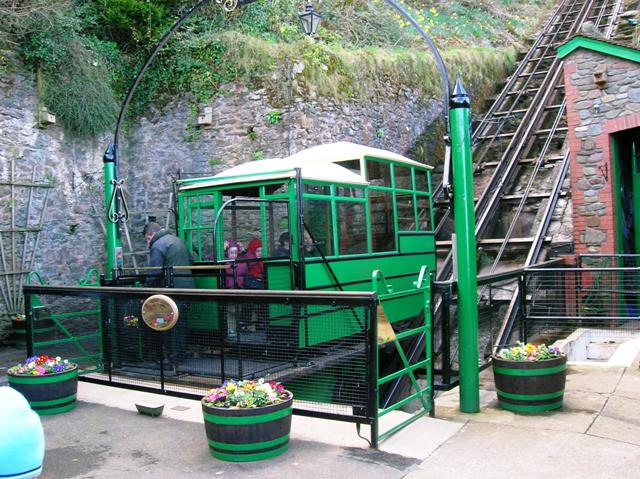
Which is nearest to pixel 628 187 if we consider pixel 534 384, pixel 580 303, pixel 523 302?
pixel 580 303

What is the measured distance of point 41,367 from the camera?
6039mm

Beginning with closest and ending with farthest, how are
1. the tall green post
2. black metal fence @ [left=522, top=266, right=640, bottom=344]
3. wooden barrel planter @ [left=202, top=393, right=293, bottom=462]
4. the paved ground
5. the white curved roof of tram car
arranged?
the paved ground < wooden barrel planter @ [left=202, top=393, right=293, bottom=462] < the white curved roof of tram car < black metal fence @ [left=522, top=266, right=640, bottom=344] < the tall green post

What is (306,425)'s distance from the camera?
18.1ft

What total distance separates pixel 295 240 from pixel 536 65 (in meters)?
14.8

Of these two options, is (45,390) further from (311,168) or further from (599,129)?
(599,129)

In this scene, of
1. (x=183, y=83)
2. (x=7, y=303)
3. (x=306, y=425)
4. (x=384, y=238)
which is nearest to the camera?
(x=306, y=425)

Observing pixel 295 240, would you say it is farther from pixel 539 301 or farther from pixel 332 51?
pixel 332 51

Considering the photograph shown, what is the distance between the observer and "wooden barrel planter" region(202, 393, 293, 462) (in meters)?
4.54

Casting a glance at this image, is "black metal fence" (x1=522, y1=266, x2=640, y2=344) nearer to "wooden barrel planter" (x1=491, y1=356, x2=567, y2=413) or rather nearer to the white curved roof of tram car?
"wooden barrel planter" (x1=491, y1=356, x2=567, y2=413)

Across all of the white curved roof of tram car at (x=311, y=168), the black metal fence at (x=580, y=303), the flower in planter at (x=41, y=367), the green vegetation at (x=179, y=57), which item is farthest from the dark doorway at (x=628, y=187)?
the flower in planter at (x=41, y=367)

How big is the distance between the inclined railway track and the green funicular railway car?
2.12m

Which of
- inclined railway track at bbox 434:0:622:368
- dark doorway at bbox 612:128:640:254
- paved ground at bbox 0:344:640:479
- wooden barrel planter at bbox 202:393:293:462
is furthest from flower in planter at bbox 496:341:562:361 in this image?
dark doorway at bbox 612:128:640:254

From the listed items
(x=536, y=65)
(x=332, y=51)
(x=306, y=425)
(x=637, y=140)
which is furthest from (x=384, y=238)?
(x=536, y=65)

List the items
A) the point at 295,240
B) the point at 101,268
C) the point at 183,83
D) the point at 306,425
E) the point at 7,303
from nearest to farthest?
1. the point at 306,425
2. the point at 295,240
3. the point at 7,303
4. the point at 101,268
5. the point at 183,83
